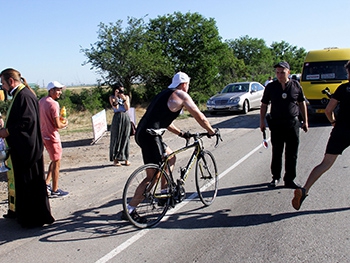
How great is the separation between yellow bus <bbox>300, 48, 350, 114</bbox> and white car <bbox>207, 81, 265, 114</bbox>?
4.88 metres

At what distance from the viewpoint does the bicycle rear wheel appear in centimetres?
459

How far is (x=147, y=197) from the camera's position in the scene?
4754 mm

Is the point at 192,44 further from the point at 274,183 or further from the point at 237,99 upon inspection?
the point at 274,183

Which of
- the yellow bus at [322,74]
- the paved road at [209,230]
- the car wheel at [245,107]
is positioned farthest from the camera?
the car wheel at [245,107]

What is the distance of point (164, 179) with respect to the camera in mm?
4938

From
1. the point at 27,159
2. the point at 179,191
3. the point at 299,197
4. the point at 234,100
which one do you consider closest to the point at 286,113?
the point at 299,197

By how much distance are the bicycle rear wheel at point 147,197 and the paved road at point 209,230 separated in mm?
141

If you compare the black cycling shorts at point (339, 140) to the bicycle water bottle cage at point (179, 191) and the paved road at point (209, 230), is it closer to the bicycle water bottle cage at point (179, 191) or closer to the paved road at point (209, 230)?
the paved road at point (209, 230)

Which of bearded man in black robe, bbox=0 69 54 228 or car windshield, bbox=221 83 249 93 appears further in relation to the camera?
car windshield, bbox=221 83 249 93

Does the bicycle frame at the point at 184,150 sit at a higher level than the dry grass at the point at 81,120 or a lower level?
higher

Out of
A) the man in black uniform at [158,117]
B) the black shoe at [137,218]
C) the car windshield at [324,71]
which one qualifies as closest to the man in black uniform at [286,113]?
the man in black uniform at [158,117]

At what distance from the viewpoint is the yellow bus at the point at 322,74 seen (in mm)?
13016

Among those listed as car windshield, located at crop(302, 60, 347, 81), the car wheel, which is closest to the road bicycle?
car windshield, located at crop(302, 60, 347, 81)

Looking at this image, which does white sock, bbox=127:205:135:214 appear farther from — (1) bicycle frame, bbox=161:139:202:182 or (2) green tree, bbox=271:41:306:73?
(2) green tree, bbox=271:41:306:73
